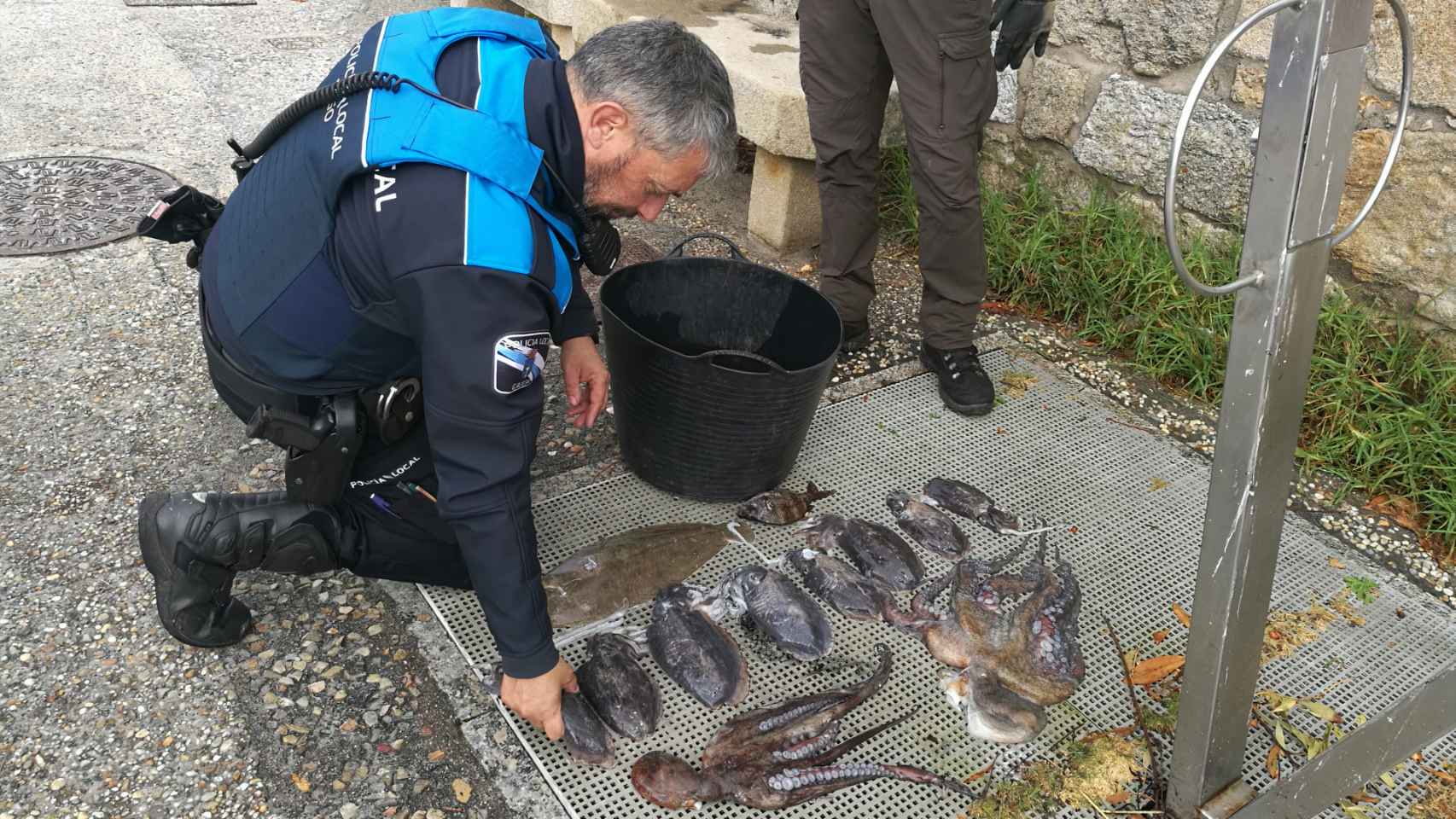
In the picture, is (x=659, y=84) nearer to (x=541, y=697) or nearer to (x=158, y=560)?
(x=541, y=697)

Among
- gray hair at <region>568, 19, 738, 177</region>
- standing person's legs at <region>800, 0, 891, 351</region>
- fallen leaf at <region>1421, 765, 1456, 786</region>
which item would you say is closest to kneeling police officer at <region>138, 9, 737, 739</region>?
gray hair at <region>568, 19, 738, 177</region>

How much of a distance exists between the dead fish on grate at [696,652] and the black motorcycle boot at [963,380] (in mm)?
1292

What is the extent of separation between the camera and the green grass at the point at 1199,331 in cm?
322

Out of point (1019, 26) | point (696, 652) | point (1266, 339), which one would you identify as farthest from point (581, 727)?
point (1019, 26)

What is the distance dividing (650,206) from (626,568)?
0.98m

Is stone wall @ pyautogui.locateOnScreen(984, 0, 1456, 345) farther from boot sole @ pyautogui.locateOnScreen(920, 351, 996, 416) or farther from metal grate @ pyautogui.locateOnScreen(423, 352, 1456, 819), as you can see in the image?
boot sole @ pyautogui.locateOnScreen(920, 351, 996, 416)

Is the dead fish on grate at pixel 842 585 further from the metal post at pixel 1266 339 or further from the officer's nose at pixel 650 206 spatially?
the officer's nose at pixel 650 206

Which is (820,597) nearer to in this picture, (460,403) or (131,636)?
(460,403)

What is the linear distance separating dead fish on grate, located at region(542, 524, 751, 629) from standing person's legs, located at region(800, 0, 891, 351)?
0.95m

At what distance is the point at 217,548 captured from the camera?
2.29m

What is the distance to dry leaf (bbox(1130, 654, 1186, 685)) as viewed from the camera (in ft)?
8.27

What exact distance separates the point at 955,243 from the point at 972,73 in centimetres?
52

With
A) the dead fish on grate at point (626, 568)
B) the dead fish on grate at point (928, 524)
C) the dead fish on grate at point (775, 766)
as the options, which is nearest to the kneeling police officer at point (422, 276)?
the dead fish on grate at point (775, 766)

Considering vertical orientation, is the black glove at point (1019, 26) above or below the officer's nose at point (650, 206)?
above
